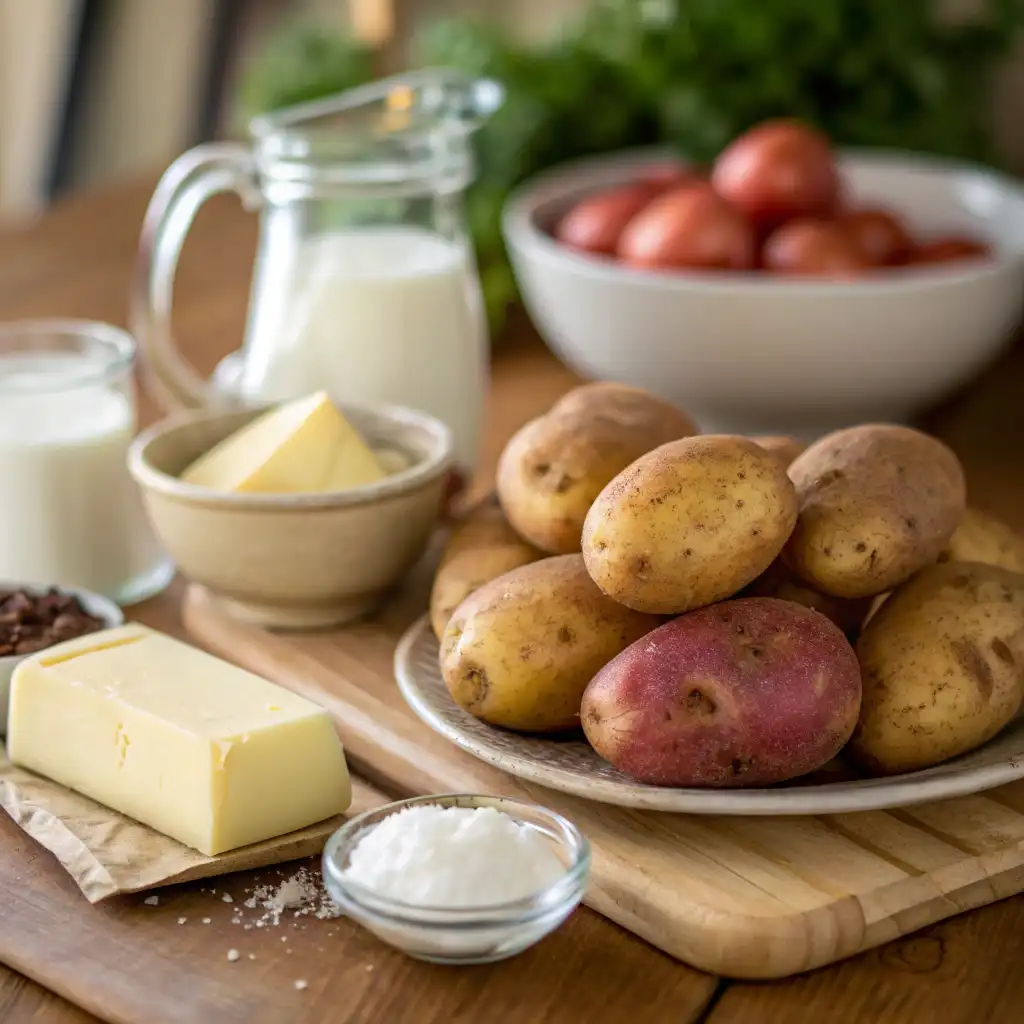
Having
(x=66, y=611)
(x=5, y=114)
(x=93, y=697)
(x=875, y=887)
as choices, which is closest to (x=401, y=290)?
(x=66, y=611)

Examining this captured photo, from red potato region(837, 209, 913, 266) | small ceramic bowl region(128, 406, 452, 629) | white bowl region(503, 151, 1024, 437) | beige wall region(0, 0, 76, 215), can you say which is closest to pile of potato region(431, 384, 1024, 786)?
small ceramic bowl region(128, 406, 452, 629)

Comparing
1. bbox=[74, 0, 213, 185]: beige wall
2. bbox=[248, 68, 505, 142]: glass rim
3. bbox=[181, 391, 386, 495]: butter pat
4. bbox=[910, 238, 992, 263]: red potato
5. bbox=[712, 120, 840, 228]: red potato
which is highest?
bbox=[248, 68, 505, 142]: glass rim

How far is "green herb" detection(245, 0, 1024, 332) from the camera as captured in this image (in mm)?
1705

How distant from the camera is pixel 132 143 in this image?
3.61 metres

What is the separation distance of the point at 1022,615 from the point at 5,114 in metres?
2.99

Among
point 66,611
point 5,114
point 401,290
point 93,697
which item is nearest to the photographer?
point 93,697

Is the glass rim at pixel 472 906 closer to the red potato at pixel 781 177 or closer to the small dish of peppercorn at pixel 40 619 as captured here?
the small dish of peppercorn at pixel 40 619

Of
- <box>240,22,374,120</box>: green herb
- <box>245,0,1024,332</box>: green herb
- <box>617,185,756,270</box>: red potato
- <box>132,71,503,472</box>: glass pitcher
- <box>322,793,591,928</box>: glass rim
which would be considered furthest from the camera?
<box>240,22,374,120</box>: green herb

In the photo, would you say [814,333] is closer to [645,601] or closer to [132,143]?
[645,601]

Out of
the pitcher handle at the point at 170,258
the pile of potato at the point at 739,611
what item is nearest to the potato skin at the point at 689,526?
the pile of potato at the point at 739,611

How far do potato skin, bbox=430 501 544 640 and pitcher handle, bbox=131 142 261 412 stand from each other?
38 centimetres

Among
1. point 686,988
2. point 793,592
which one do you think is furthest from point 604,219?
point 686,988

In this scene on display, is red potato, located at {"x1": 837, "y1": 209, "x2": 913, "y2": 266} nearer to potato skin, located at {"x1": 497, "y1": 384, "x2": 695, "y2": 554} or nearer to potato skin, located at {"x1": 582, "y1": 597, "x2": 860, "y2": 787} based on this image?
potato skin, located at {"x1": 497, "y1": 384, "x2": 695, "y2": 554}

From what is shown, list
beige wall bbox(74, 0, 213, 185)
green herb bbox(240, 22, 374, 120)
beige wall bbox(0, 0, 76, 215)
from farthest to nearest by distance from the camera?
beige wall bbox(74, 0, 213, 185) < beige wall bbox(0, 0, 76, 215) < green herb bbox(240, 22, 374, 120)
